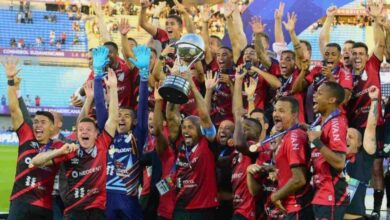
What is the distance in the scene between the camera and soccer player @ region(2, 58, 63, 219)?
23.2 ft

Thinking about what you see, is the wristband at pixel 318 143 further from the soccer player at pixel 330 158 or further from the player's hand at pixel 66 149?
the player's hand at pixel 66 149

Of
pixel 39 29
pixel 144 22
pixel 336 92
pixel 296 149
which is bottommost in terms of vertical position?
pixel 296 149

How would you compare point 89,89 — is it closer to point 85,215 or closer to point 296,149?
point 85,215

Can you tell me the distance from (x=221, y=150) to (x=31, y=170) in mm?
1932

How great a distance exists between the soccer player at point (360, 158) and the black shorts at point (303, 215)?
3.49 feet

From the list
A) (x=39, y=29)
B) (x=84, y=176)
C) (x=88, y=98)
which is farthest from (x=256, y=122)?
(x=39, y=29)

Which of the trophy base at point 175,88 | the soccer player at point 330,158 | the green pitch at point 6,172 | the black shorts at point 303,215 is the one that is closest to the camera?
the soccer player at point 330,158

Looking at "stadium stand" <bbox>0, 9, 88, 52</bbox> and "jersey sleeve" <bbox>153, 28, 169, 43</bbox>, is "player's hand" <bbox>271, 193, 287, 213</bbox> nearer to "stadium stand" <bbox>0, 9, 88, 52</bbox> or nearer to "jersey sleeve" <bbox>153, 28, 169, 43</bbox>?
"jersey sleeve" <bbox>153, 28, 169, 43</bbox>

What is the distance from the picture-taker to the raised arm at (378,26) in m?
8.04

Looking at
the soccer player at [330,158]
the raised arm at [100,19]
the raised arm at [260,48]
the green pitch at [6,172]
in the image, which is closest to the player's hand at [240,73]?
the raised arm at [260,48]

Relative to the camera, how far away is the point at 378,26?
809 cm

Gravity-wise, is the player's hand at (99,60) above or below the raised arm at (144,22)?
below

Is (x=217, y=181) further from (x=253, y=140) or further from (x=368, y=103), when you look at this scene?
(x=368, y=103)

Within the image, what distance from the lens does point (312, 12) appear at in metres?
10.7
